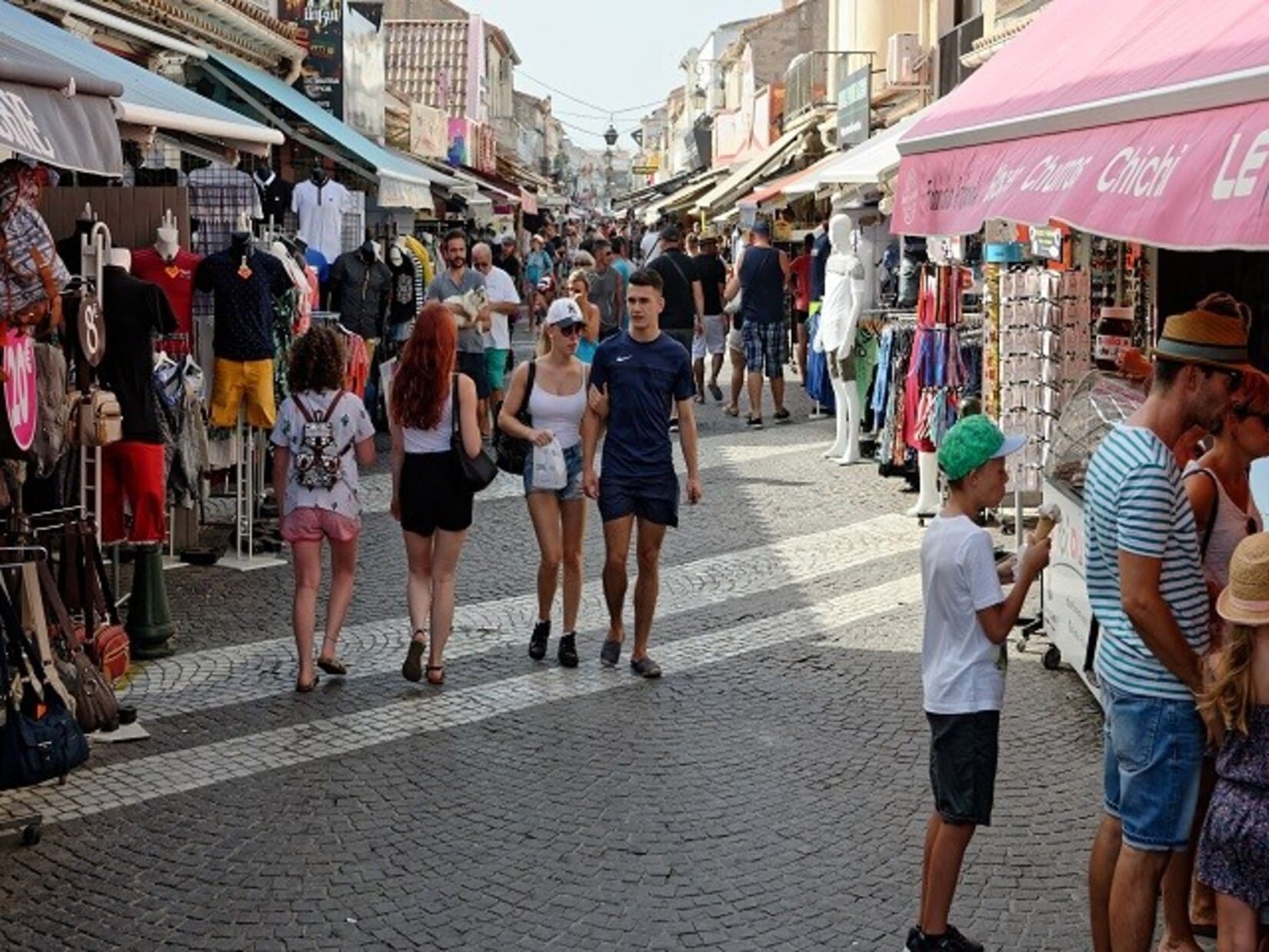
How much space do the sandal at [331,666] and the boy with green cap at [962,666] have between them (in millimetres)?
4063

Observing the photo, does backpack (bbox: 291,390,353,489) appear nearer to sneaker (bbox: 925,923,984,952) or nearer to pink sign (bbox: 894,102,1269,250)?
pink sign (bbox: 894,102,1269,250)

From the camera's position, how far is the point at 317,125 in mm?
17188

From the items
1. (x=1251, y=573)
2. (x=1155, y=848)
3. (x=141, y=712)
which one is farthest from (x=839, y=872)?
(x=141, y=712)

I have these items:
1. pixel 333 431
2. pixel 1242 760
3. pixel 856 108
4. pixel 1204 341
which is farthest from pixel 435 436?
pixel 856 108

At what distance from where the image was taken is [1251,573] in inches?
165

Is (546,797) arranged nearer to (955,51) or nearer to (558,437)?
(558,437)

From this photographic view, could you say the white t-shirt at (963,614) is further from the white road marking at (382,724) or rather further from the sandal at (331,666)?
the sandal at (331,666)

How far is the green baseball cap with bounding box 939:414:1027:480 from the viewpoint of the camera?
4898mm

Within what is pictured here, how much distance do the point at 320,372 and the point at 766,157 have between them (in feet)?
76.9

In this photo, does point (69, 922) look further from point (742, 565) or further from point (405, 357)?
point (742, 565)

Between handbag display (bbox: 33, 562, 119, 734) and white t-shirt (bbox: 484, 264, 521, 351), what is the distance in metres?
9.40

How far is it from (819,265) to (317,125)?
5.08 m

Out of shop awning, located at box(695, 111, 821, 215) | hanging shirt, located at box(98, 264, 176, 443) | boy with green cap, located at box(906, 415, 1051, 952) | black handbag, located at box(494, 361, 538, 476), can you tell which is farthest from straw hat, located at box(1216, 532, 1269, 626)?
shop awning, located at box(695, 111, 821, 215)

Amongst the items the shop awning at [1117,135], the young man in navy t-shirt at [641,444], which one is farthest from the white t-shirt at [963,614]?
the young man in navy t-shirt at [641,444]
